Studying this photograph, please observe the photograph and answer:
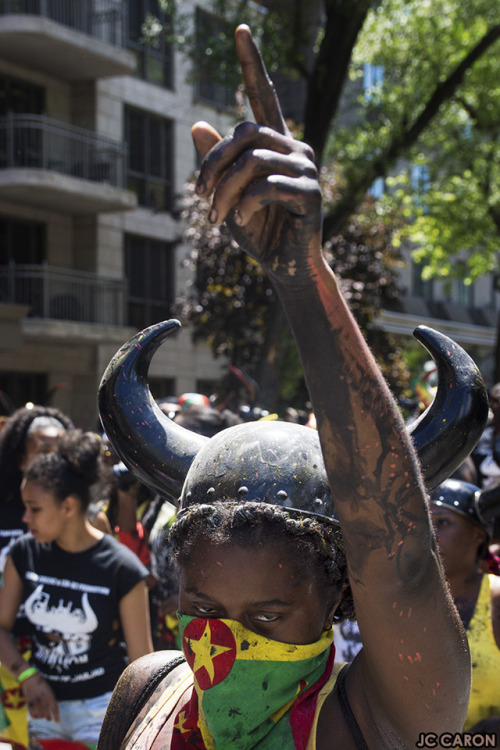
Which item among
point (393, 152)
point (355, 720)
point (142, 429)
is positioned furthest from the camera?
point (393, 152)

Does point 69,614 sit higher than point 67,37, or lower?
lower

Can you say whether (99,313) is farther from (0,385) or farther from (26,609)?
(26,609)

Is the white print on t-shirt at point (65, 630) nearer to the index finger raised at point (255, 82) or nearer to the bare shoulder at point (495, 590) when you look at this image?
the bare shoulder at point (495, 590)

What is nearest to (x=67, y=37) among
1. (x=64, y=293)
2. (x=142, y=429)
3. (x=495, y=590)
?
(x=64, y=293)

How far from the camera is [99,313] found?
17625 millimetres

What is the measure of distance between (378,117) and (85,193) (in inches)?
225

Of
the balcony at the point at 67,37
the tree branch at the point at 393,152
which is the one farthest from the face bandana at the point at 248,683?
the balcony at the point at 67,37

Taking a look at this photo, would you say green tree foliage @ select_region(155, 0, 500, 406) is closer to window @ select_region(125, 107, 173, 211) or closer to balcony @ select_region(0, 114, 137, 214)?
window @ select_region(125, 107, 173, 211)

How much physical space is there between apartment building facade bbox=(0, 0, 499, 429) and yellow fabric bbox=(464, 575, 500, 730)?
13.2 metres

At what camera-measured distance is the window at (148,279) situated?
19.0m

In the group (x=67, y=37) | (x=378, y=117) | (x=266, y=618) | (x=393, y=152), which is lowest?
(x=266, y=618)

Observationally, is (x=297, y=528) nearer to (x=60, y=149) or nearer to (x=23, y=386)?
(x=23, y=386)

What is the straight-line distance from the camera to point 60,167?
17281 millimetres

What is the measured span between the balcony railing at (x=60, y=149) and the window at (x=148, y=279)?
70.9 inches
